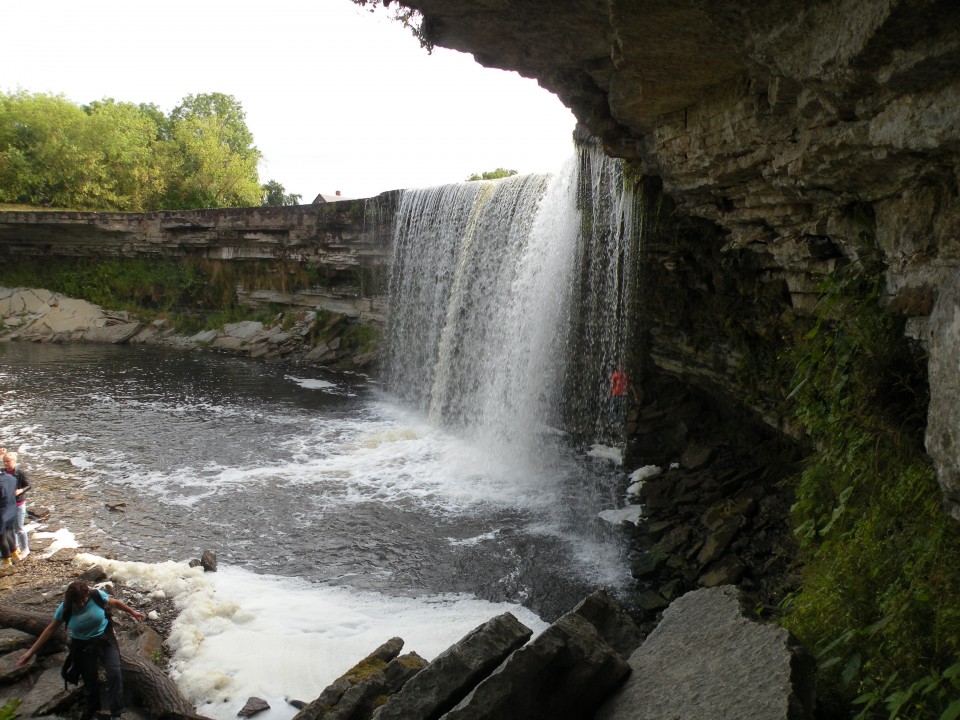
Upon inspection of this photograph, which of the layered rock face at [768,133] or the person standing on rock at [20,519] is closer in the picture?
the layered rock face at [768,133]

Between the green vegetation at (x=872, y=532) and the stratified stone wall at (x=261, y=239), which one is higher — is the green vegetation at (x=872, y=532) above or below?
below

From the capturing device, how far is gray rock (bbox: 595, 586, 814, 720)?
127 inches

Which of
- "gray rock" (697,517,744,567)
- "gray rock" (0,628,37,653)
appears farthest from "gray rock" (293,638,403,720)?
"gray rock" (697,517,744,567)

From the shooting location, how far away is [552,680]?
376 centimetres

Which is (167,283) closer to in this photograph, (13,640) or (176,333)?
(176,333)

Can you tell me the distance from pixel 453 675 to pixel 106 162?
118 feet

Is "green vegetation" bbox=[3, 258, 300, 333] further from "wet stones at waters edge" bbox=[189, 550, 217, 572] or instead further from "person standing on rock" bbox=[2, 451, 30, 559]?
"wet stones at waters edge" bbox=[189, 550, 217, 572]

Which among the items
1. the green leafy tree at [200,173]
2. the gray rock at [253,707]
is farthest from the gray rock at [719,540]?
the green leafy tree at [200,173]

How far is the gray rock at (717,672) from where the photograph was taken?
3.23 m

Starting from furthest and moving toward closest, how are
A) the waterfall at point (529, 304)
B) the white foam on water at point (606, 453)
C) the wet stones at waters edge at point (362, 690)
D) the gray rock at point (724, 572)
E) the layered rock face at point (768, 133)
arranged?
the white foam on water at point (606, 453), the waterfall at point (529, 304), the gray rock at point (724, 572), the wet stones at waters edge at point (362, 690), the layered rock face at point (768, 133)

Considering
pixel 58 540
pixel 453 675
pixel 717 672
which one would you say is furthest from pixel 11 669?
pixel 717 672

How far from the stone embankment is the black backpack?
15.0 meters

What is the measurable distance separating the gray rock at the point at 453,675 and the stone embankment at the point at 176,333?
16723 millimetres

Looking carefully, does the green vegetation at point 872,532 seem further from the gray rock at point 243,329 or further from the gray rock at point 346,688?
the gray rock at point 243,329
